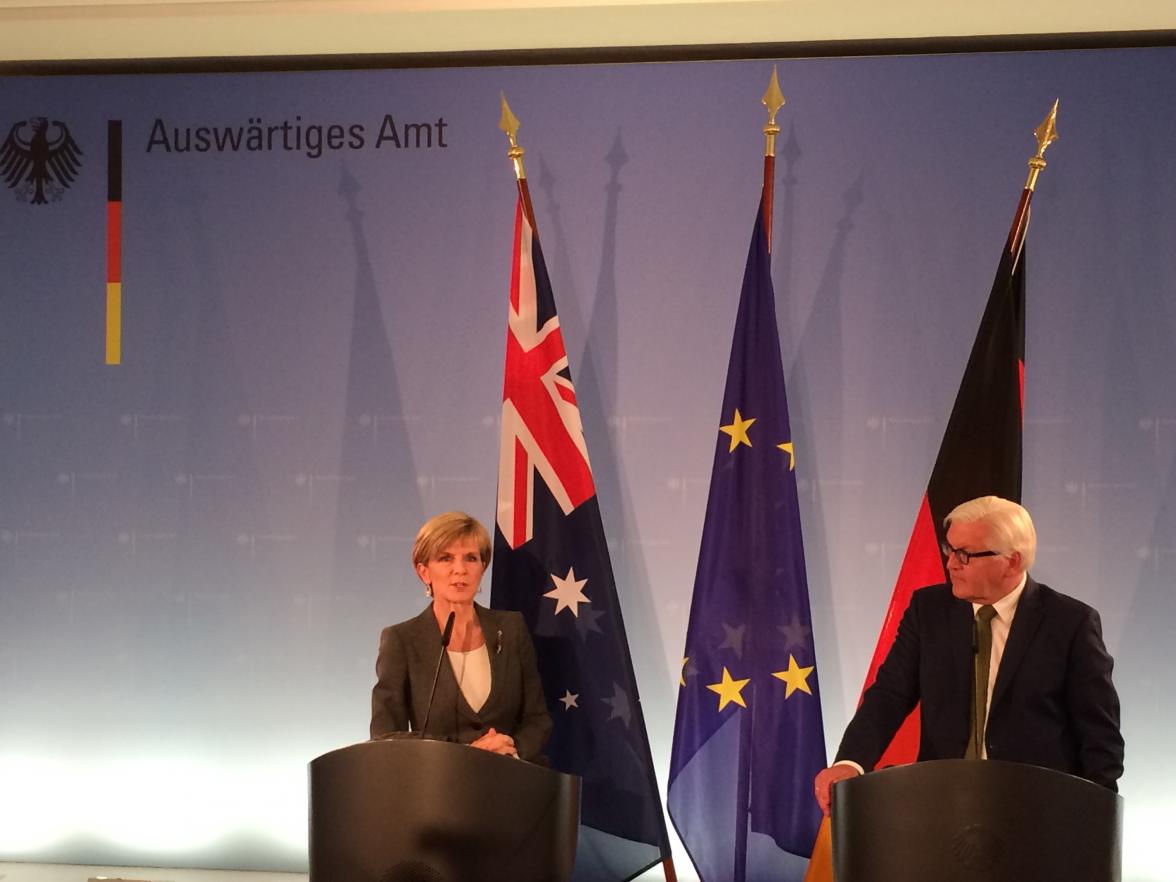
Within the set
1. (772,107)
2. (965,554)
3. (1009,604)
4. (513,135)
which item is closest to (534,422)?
(513,135)

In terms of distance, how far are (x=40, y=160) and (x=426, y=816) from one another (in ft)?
10.4

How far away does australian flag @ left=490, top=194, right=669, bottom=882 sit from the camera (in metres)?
3.61

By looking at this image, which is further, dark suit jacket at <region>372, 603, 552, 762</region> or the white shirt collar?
dark suit jacket at <region>372, 603, 552, 762</region>

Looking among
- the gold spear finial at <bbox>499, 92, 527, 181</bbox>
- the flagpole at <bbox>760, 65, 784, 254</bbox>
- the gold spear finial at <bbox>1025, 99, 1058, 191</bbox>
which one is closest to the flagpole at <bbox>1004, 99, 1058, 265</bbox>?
the gold spear finial at <bbox>1025, 99, 1058, 191</bbox>

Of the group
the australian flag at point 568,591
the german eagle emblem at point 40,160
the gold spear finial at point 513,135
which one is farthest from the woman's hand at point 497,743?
the german eagle emblem at point 40,160

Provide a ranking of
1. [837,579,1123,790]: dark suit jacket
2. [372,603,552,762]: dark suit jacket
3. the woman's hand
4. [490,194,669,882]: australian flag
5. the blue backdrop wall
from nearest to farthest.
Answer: [837,579,1123,790]: dark suit jacket → the woman's hand → [372,603,552,762]: dark suit jacket → [490,194,669,882]: australian flag → the blue backdrop wall

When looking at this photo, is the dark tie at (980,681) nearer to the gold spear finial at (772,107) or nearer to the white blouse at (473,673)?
the white blouse at (473,673)

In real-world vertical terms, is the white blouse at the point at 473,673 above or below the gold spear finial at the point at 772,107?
below

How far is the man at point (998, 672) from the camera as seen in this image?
2.65 m

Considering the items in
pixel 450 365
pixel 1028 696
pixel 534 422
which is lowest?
pixel 1028 696

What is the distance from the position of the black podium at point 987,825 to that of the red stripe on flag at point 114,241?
3.24m

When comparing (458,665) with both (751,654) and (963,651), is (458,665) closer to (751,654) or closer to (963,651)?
(751,654)

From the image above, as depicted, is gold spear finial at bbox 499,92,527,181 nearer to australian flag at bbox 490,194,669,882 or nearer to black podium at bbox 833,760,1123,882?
australian flag at bbox 490,194,669,882

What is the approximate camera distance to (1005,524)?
275 centimetres
